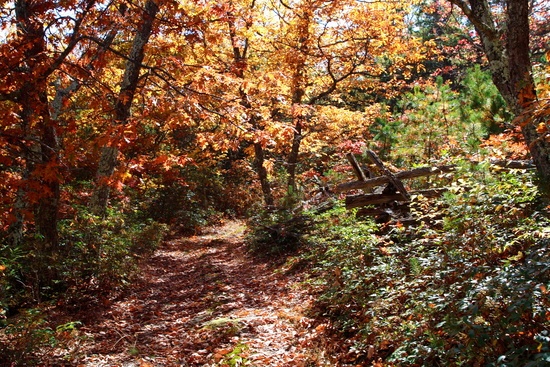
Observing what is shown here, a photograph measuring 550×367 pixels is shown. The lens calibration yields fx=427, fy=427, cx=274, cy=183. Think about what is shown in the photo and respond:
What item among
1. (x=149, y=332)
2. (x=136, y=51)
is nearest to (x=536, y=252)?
(x=149, y=332)

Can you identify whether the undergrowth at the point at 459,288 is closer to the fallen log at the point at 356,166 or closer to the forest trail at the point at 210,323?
the forest trail at the point at 210,323

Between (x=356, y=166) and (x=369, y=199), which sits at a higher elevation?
(x=356, y=166)

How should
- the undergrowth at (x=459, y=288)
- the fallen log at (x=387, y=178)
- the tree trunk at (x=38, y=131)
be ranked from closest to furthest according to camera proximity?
the undergrowth at (x=459, y=288) → the tree trunk at (x=38, y=131) → the fallen log at (x=387, y=178)

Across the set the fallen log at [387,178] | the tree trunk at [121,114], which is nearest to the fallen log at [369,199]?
the fallen log at [387,178]

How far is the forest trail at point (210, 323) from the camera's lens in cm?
501

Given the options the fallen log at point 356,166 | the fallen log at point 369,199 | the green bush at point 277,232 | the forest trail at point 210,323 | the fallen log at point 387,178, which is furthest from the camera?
the green bush at point 277,232

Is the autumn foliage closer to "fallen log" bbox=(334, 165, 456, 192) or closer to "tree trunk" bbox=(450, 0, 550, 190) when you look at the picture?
"tree trunk" bbox=(450, 0, 550, 190)

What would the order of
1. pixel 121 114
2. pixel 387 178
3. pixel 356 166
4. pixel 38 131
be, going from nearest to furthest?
1. pixel 38 131
2. pixel 121 114
3. pixel 387 178
4. pixel 356 166

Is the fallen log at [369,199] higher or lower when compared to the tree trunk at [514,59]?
lower

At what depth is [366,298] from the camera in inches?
200

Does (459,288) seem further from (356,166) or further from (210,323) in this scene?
(356,166)

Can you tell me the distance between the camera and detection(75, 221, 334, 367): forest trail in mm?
5008

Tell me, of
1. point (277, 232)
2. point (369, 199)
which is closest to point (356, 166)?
point (369, 199)

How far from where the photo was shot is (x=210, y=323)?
6094 mm
